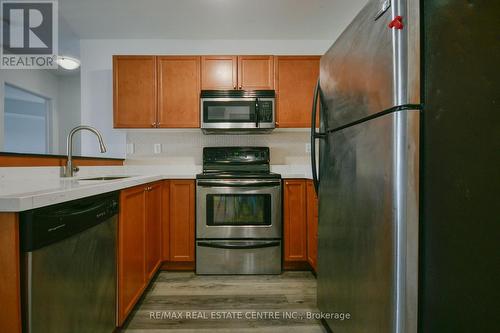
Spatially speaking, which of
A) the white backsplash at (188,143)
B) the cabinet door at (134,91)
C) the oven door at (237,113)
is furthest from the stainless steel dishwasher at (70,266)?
the white backsplash at (188,143)

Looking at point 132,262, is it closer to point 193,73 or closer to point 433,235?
point 433,235

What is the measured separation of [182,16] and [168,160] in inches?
61.8

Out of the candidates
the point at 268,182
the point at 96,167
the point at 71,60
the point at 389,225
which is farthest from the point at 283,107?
the point at 71,60

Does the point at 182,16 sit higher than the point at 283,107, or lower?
higher

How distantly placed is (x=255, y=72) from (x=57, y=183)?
7.02ft

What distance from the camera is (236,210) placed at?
2.48 meters

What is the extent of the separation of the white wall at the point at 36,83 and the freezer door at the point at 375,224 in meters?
4.50

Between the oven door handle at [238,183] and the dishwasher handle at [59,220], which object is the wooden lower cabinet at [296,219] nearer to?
the oven door handle at [238,183]

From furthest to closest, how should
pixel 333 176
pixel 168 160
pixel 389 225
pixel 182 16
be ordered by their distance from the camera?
pixel 168 160 < pixel 182 16 < pixel 333 176 < pixel 389 225

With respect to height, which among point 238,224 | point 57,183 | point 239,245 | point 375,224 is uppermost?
point 57,183

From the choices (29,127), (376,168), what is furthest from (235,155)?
(29,127)

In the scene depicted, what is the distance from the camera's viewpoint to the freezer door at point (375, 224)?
2.81 ft

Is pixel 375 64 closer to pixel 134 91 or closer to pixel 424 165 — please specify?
pixel 424 165

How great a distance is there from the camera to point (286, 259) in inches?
98.3
